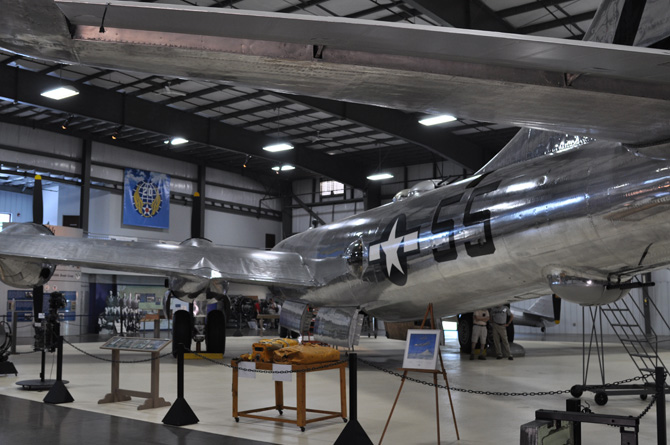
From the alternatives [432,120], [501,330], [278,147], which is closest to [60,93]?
[278,147]

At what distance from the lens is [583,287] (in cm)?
823

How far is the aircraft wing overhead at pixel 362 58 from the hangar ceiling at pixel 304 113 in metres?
12.0

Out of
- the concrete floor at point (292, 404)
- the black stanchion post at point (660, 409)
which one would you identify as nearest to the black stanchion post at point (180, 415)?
the concrete floor at point (292, 404)

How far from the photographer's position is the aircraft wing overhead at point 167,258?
44.1 ft

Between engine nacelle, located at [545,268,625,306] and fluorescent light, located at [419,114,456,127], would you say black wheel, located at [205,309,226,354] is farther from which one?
fluorescent light, located at [419,114,456,127]

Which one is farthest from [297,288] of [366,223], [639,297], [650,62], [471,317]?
[639,297]

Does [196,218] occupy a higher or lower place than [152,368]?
higher

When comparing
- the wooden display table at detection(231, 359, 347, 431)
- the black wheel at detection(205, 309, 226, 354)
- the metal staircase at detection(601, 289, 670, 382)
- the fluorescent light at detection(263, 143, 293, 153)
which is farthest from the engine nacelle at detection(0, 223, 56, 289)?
the fluorescent light at detection(263, 143, 293, 153)

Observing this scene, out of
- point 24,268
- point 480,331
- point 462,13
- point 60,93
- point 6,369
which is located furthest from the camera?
point 60,93

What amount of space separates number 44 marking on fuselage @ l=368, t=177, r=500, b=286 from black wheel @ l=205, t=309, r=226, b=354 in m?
6.32

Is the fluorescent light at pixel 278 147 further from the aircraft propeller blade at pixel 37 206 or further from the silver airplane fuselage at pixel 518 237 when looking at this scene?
the silver airplane fuselage at pixel 518 237

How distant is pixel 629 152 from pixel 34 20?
20.0 feet

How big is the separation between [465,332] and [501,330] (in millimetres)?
1402

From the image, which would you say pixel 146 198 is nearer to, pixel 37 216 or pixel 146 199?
pixel 146 199
